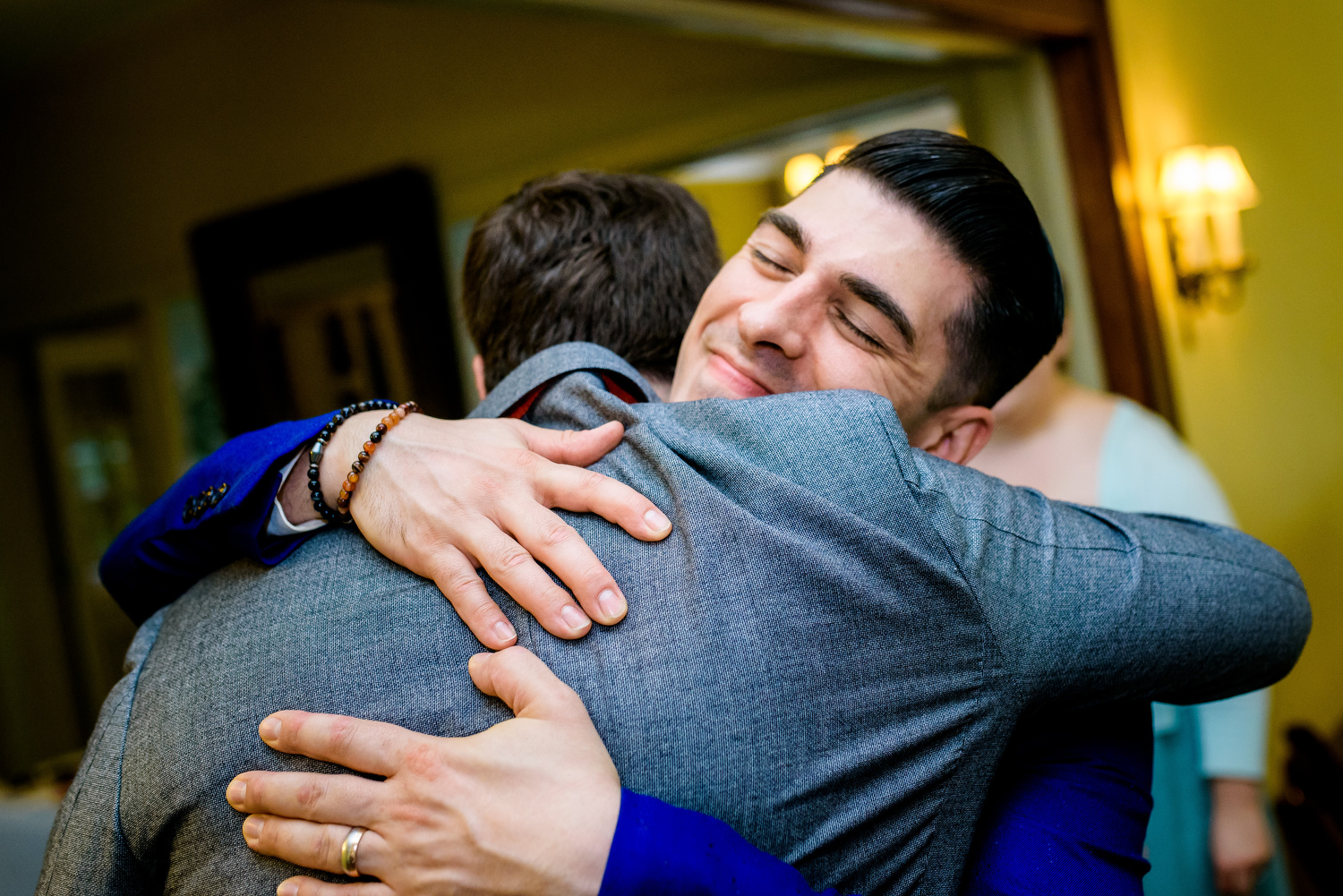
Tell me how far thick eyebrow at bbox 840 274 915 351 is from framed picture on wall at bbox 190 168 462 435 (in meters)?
2.95

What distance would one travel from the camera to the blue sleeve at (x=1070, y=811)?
880 mm

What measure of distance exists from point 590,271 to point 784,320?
0.26m

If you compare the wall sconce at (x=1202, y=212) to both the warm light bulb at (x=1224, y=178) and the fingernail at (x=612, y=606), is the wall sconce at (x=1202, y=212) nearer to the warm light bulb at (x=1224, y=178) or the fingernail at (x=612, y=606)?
the warm light bulb at (x=1224, y=178)

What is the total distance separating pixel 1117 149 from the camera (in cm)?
308

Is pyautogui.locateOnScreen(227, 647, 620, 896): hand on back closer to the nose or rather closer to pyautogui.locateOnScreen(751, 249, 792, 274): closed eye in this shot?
the nose

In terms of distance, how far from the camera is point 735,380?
1.06 metres

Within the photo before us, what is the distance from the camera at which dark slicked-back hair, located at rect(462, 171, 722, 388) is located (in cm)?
115

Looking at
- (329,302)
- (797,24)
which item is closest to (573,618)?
(797,24)

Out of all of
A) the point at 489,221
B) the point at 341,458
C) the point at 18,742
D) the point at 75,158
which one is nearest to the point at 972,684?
the point at 341,458

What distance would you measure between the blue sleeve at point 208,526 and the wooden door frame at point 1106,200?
109 inches

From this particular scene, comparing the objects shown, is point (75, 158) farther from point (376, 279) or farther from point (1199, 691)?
point (1199, 691)

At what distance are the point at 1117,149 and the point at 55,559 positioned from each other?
5183mm

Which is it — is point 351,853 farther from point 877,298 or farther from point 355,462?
point 877,298

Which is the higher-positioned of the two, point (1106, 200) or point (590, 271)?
point (1106, 200)
